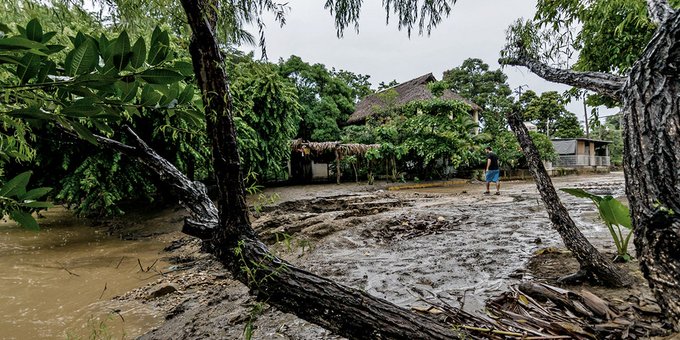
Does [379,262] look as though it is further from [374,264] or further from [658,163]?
[658,163]

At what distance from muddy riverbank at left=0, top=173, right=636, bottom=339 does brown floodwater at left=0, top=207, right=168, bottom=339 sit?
0.04m

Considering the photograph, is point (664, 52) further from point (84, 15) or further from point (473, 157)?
point (473, 157)

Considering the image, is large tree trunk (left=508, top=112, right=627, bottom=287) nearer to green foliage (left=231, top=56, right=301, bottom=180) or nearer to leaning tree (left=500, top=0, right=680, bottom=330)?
leaning tree (left=500, top=0, right=680, bottom=330)

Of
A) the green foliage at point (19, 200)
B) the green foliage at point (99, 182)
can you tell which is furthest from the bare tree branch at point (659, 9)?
the green foliage at point (99, 182)

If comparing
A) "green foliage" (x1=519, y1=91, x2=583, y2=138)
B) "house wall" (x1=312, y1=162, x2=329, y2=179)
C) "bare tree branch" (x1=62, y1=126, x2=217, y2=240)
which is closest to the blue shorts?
"house wall" (x1=312, y1=162, x2=329, y2=179)

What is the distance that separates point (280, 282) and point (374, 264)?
8.31 ft

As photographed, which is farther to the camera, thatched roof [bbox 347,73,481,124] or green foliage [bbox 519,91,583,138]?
green foliage [bbox 519,91,583,138]

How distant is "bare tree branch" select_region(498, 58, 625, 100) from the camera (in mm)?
2076

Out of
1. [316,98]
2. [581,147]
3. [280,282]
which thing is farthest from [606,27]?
[581,147]

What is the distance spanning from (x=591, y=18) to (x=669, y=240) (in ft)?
18.8

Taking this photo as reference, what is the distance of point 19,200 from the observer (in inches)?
28.9

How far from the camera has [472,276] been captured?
301 cm

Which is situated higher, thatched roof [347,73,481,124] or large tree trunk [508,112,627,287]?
thatched roof [347,73,481,124]

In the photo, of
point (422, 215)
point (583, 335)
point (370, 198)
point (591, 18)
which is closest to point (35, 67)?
point (583, 335)
